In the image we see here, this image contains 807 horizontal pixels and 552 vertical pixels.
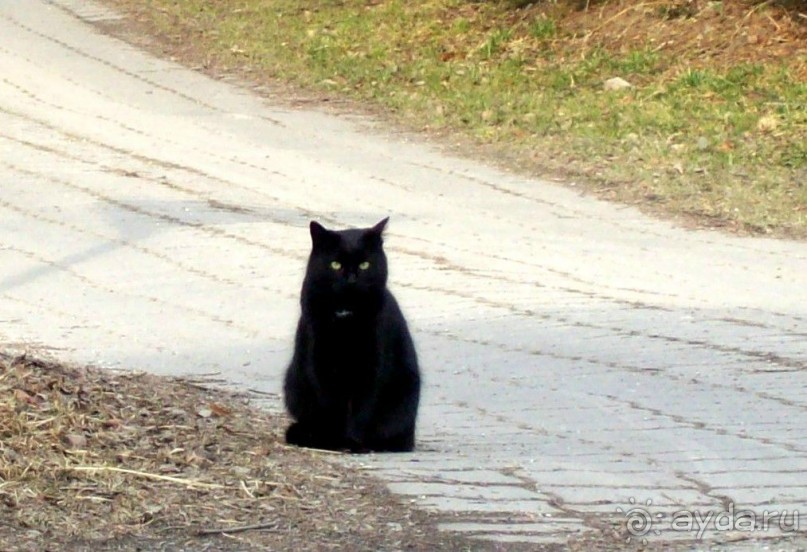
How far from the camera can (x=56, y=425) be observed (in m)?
5.07

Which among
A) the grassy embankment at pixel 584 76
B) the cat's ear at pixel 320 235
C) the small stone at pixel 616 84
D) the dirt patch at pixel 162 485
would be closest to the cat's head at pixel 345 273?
the cat's ear at pixel 320 235

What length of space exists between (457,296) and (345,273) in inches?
119

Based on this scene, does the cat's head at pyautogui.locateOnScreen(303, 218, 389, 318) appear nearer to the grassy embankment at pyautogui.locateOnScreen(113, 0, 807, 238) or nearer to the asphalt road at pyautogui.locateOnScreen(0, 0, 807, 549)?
the asphalt road at pyautogui.locateOnScreen(0, 0, 807, 549)

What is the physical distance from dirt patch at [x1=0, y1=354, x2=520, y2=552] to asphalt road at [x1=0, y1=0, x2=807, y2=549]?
0.27 meters

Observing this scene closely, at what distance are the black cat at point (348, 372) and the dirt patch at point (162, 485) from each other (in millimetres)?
193

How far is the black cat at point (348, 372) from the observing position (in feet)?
18.6

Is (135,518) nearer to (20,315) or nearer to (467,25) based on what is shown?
(20,315)

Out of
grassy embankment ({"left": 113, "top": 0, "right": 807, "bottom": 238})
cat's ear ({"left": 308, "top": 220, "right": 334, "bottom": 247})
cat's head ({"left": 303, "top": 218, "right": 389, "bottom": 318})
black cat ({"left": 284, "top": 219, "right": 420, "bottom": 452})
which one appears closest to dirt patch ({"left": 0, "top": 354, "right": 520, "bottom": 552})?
black cat ({"left": 284, "top": 219, "right": 420, "bottom": 452})

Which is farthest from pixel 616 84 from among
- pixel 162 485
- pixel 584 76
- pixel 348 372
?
pixel 162 485

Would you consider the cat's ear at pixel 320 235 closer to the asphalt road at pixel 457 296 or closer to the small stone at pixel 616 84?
the asphalt road at pixel 457 296

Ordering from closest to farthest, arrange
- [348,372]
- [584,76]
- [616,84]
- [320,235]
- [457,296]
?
1. [348,372]
2. [320,235]
3. [457,296]
4. [616,84]
5. [584,76]

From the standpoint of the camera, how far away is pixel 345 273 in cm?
573

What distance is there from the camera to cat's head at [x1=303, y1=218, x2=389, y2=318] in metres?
5.72

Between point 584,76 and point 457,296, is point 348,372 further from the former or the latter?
point 584,76
